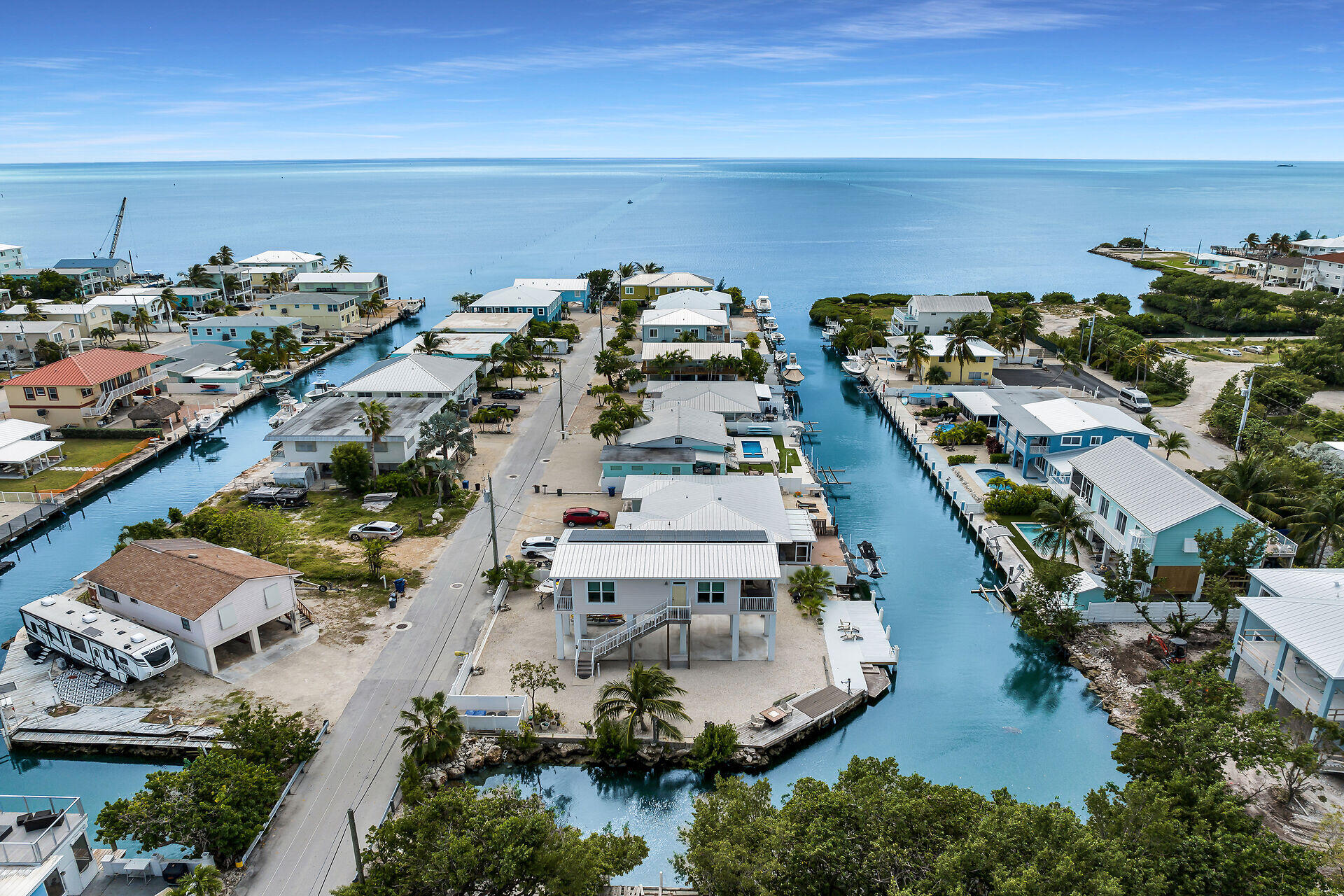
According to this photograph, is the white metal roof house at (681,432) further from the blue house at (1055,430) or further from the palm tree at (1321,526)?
the palm tree at (1321,526)

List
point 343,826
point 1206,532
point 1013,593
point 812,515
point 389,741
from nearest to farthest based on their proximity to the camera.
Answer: point 343,826 < point 389,741 < point 1206,532 < point 1013,593 < point 812,515

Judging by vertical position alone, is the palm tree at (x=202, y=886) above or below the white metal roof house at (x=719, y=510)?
below

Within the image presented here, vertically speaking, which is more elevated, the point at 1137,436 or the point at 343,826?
the point at 1137,436

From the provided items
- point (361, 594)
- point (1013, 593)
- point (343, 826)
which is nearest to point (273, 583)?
point (361, 594)

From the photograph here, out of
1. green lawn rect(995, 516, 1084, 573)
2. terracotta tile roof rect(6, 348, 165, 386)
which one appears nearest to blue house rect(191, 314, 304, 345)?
terracotta tile roof rect(6, 348, 165, 386)

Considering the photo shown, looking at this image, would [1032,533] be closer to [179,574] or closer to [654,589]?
[654,589]

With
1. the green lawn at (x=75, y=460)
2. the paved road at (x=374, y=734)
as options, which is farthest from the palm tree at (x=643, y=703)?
the green lawn at (x=75, y=460)

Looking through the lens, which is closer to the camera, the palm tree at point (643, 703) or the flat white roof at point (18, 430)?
the palm tree at point (643, 703)

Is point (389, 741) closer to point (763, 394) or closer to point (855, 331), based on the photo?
point (763, 394)
